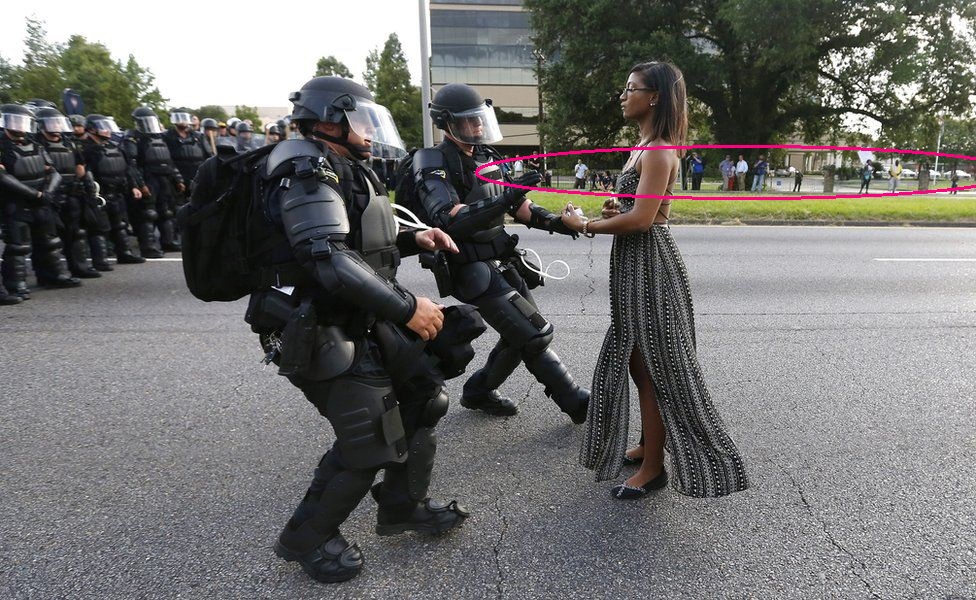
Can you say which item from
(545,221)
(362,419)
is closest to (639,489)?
(362,419)

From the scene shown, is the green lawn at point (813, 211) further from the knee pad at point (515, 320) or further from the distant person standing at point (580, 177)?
the distant person standing at point (580, 177)

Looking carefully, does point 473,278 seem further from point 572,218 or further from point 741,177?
point 741,177

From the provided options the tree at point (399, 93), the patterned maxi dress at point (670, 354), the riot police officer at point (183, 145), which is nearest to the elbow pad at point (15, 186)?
the riot police officer at point (183, 145)

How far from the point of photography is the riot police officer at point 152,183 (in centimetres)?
914

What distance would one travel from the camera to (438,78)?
2200 inches

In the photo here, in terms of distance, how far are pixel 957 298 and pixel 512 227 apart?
24.6 feet

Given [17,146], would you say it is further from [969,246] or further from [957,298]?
[969,246]

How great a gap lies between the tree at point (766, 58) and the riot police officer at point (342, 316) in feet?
92.3

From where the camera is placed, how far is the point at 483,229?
2953 mm

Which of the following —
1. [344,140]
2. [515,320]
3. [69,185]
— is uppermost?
[344,140]

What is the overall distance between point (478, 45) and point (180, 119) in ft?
163

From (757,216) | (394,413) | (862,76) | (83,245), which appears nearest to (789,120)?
(862,76)

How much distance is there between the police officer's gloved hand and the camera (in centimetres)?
275

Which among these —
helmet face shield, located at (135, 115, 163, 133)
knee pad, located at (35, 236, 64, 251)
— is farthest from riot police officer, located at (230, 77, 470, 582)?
helmet face shield, located at (135, 115, 163, 133)
